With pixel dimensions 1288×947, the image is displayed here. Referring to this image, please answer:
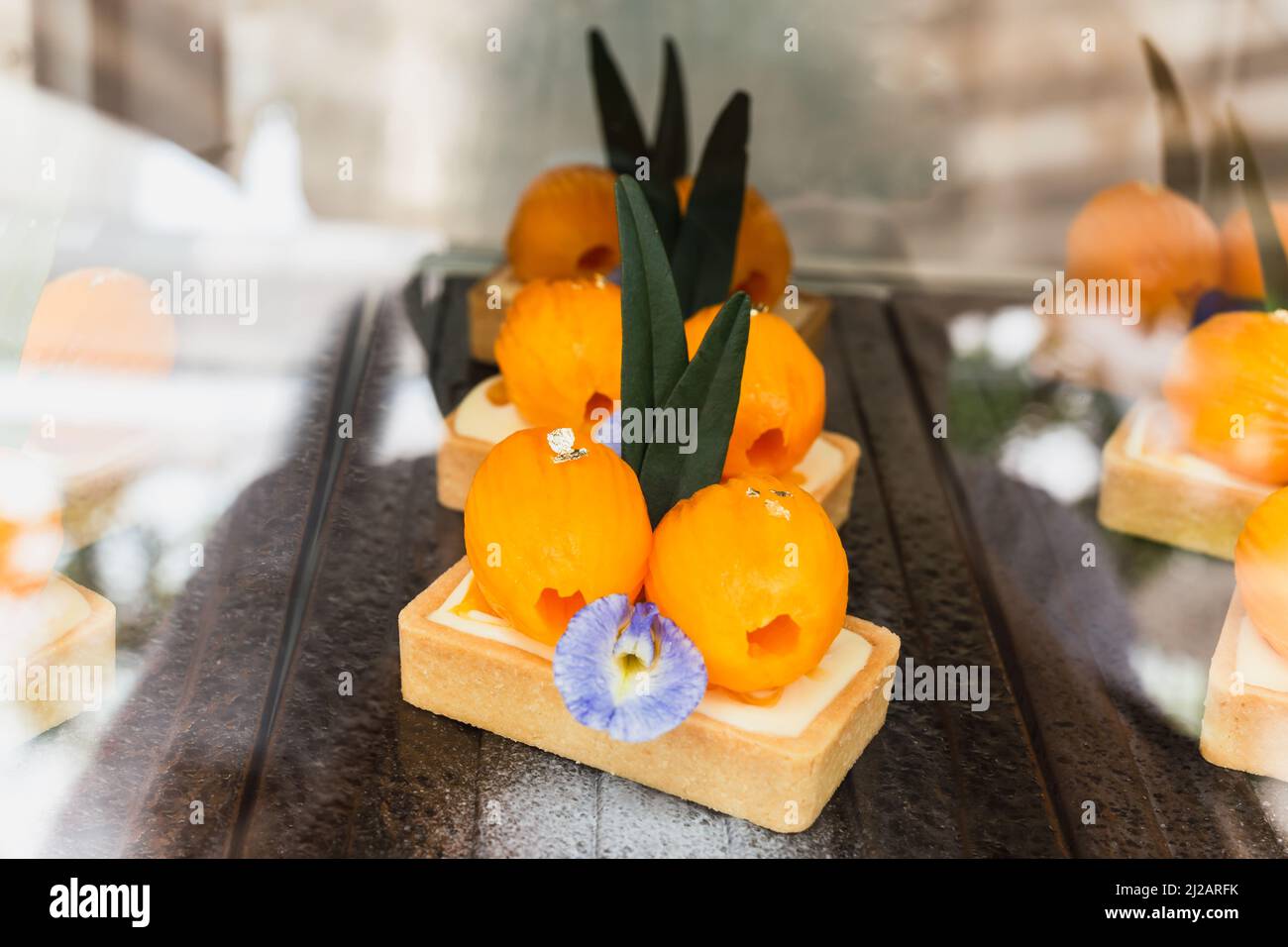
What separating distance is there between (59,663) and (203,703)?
0.27 feet

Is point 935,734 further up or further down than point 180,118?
further down

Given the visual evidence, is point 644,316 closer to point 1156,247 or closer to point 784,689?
point 784,689

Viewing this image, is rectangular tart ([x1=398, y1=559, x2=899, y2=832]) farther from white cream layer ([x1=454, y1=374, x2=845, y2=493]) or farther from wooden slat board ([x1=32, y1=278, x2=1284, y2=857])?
white cream layer ([x1=454, y1=374, x2=845, y2=493])

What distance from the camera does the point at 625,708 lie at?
808 mm

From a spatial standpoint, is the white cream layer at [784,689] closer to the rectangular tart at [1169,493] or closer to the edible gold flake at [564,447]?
the edible gold flake at [564,447]

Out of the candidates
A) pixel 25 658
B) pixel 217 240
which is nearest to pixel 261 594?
pixel 25 658

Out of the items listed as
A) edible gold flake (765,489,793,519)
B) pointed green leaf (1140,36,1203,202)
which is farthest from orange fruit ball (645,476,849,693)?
pointed green leaf (1140,36,1203,202)

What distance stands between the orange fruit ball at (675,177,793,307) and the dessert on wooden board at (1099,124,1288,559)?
0.33 meters

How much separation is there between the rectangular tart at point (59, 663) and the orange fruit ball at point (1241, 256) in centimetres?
93

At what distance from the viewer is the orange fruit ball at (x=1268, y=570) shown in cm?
89

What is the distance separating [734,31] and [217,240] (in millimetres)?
563

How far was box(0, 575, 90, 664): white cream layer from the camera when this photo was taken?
86 centimetres

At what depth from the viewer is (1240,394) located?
3.50 ft
